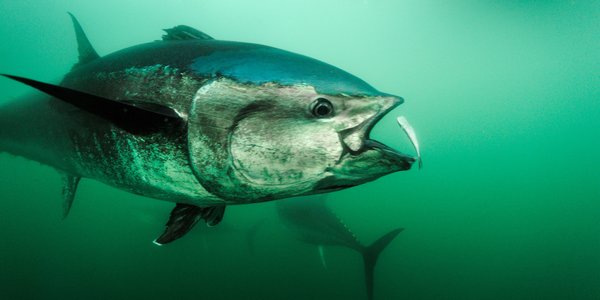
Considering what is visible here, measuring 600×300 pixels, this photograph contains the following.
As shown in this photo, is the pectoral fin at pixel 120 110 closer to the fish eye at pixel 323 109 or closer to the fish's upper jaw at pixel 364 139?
the fish eye at pixel 323 109

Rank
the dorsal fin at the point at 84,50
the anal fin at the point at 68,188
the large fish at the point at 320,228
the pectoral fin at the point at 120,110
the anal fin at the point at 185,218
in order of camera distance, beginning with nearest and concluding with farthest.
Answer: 1. the pectoral fin at the point at 120,110
2. the anal fin at the point at 185,218
3. the dorsal fin at the point at 84,50
4. the anal fin at the point at 68,188
5. the large fish at the point at 320,228

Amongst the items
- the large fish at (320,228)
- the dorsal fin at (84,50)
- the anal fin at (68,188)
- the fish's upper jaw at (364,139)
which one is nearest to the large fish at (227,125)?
the fish's upper jaw at (364,139)

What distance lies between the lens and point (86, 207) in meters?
23.3

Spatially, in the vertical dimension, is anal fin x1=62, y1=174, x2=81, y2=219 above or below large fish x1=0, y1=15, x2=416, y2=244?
below

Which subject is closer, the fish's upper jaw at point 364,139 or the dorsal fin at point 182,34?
the fish's upper jaw at point 364,139

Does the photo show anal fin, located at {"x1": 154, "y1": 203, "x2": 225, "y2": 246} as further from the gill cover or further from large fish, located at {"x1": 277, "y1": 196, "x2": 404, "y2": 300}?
large fish, located at {"x1": 277, "y1": 196, "x2": 404, "y2": 300}

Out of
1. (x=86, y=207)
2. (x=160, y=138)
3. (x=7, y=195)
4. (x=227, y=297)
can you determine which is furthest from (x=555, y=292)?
(x=7, y=195)

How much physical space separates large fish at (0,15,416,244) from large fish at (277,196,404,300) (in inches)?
199

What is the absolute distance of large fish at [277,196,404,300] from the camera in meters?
5.91

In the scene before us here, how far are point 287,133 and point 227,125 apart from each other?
0.21 metres

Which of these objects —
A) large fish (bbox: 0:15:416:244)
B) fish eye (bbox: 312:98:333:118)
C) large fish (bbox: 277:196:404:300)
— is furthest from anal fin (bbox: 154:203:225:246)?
large fish (bbox: 277:196:404:300)

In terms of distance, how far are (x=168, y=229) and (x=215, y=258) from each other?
11.7 meters

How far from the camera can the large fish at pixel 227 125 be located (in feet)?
2.90

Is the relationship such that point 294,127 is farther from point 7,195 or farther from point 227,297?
point 7,195
